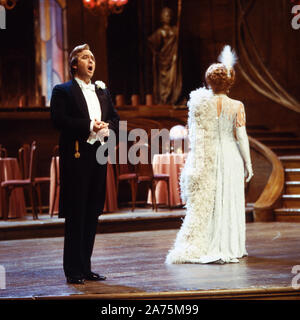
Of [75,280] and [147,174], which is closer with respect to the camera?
[75,280]

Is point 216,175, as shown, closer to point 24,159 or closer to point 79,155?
point 79,155

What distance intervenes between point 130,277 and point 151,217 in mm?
2960

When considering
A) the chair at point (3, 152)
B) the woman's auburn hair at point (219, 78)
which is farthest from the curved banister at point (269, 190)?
the chair at point (3, 152)

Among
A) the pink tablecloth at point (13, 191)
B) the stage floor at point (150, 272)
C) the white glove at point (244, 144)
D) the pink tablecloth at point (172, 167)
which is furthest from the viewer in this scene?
the pink tablecloth at point (172, 167)

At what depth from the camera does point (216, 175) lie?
4.80 m

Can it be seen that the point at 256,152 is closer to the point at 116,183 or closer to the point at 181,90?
the point at 116,183

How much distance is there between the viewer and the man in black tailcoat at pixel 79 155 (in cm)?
387

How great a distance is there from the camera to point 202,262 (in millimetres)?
4676

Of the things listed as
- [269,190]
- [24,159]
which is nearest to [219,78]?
[269,190]

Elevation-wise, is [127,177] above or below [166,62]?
below

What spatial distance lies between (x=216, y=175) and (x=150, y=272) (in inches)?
37.1

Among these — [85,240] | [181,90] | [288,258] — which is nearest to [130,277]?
[85,240]

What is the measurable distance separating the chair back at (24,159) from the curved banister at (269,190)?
9.81ft

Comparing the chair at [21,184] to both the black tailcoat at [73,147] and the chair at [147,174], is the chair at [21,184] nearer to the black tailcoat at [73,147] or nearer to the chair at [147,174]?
the chair at [147,174]
